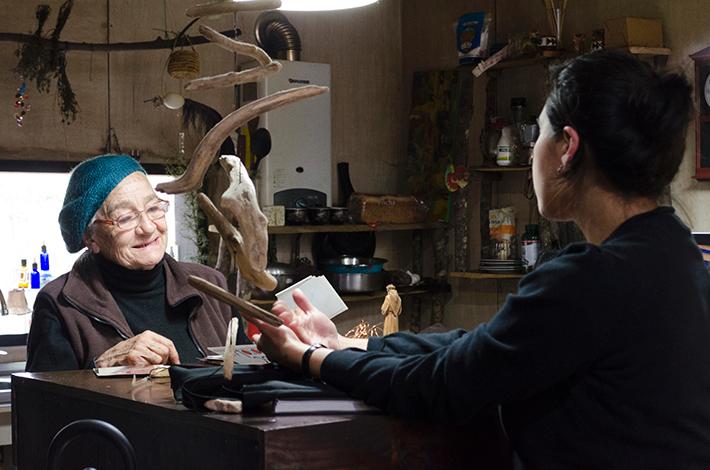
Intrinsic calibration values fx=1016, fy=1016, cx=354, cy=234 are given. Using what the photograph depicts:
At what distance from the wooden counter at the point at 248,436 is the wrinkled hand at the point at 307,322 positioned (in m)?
0.24

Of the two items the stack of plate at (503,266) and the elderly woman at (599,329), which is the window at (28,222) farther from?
the elderly woman at (599,329)

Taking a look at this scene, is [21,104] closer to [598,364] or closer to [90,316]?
[90,316]

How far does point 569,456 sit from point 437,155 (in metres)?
4.84

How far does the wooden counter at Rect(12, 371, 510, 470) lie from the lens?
141 centimetres

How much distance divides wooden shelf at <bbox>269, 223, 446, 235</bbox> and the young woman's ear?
13.0 feet

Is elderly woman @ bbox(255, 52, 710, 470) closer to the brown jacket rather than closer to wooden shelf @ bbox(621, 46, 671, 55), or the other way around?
the brown jacket

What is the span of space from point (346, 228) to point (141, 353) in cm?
348

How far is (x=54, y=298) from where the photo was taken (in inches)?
106

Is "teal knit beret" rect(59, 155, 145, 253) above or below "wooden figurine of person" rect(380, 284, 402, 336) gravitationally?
above

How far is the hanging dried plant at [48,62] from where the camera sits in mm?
4844

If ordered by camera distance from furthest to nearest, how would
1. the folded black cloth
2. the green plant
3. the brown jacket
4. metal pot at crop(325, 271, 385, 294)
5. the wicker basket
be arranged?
metal pot at crop(325, 271, 385, 294)
the green plant
the wicker basket
the brown jacket
the folded black cloth

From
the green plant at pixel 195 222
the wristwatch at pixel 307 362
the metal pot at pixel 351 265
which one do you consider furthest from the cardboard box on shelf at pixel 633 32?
the wristwatch at pixel 307 362

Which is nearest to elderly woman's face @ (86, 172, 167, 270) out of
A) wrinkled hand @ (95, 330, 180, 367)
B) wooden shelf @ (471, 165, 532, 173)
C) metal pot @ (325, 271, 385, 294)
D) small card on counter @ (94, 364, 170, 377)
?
wrinkled hand @ (95, 330, 180, 367)

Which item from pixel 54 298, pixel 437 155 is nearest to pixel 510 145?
pixel 437 155
